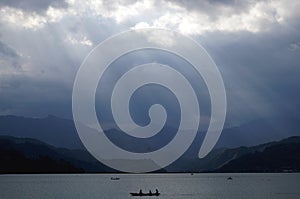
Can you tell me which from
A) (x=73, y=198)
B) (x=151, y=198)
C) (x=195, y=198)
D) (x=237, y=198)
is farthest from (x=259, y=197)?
(x=73, y=198)

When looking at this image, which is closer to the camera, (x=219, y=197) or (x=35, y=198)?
(x=35, y=198)

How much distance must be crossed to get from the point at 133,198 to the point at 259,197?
36.4 metres

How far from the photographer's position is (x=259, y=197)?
131500 mm

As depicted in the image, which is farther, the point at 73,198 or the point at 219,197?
the point at 219,197

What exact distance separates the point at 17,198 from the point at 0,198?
4.47m

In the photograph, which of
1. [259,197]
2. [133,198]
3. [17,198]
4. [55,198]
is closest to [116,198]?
[133,198]

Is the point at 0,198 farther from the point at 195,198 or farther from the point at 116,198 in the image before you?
the point at 195,198

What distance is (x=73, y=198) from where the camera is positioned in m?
126

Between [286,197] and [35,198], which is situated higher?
[35,198]

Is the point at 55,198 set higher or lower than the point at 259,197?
higher

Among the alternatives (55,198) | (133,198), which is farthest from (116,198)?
(55,198)

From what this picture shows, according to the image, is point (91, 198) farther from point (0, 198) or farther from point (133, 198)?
point (0, 198)

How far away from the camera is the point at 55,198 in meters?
125

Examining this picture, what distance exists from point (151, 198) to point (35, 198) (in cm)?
3232
